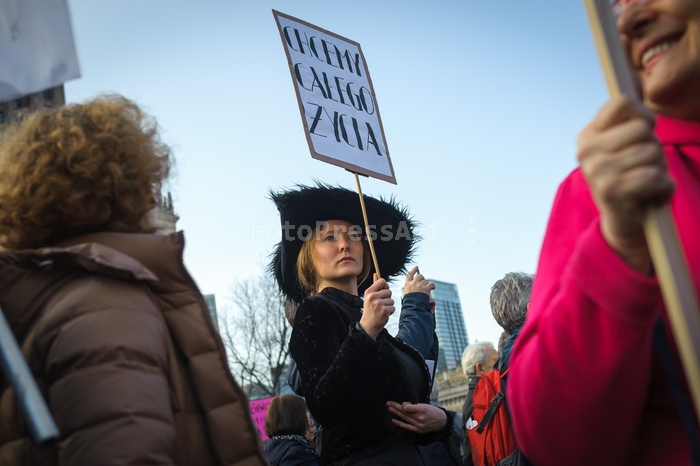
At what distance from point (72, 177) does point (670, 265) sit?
1.51 m

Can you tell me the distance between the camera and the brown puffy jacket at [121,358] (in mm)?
1478

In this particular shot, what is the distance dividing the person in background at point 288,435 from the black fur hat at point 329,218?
0.98 meters

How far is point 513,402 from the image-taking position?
1.23m

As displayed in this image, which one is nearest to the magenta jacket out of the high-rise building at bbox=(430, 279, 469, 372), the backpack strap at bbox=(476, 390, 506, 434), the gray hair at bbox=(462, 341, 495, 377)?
the backpack strap at bbox=(476, 390, 506, 434)

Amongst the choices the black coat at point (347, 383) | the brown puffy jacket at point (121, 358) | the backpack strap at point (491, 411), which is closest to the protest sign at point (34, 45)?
the brown puffy jacket at point (121, 358)

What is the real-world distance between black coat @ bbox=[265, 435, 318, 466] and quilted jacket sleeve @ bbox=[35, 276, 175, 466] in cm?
286

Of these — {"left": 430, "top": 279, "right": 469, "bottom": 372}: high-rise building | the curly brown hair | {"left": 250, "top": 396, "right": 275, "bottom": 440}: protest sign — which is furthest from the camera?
{"left": 430, "top": 279, "right": 469, "bottom": 372}: high-rise building

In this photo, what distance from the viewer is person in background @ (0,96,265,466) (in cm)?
149

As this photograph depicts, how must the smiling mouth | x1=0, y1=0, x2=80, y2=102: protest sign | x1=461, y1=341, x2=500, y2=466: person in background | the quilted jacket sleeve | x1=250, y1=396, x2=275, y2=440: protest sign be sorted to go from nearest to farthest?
the smiling mouth, the quilted jacket sleeve, x1=0, y1=0, x2=80, y2=102: protest sign, x1=461, y1=341, x2=500, y2=466: person in background, x1=250, y1=396, x2=275, y2=440: protest sign

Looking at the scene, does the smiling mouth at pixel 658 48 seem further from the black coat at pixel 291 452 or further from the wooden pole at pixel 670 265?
the black coat at pixel 291 452

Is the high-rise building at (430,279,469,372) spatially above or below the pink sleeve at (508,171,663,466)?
below

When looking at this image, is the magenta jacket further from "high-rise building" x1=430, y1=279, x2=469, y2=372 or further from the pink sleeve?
"high-rise building" x1=430, y1=279, x2=469, y2=372

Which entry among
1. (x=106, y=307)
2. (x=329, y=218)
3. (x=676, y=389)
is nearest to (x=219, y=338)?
(x=106, y=307)

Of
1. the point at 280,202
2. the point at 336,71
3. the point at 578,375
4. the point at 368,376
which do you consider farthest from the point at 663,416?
the point at 336,71
